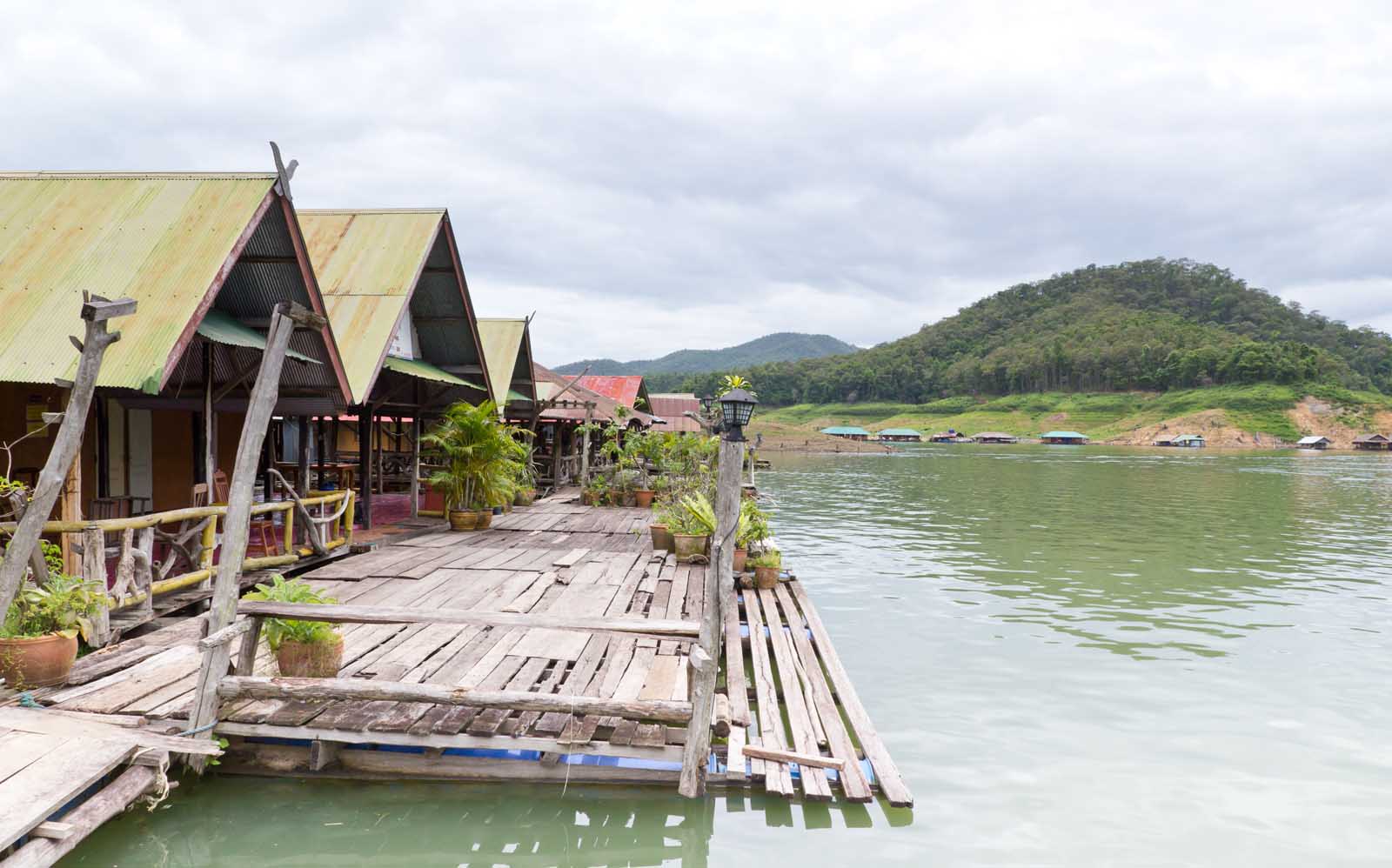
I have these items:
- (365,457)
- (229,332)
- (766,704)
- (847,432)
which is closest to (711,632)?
(766,704)

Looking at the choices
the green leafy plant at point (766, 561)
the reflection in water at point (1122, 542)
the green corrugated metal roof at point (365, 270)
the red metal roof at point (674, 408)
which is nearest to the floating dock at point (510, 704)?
the green leafy plant at point (766, 561)

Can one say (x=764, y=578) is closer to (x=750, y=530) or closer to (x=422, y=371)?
(x=750, y=530)

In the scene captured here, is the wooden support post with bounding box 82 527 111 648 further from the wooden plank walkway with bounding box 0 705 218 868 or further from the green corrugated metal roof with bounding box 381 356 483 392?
the green corrugated metal roof with bounding box 381 356 483 392

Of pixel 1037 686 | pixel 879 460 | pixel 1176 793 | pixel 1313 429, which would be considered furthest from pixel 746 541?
pixel 1313 429

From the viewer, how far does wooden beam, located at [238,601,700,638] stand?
18.2ft

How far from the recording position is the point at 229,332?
9094 millimetres

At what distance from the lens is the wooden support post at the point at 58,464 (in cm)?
544

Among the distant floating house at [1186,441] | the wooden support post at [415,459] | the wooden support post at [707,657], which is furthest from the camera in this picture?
the distant floating house at [1186,441]

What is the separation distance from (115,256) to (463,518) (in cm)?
695

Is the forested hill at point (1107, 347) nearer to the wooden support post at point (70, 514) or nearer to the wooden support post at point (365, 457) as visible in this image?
the wooden support post at point (365, 457)

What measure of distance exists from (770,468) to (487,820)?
4423cm

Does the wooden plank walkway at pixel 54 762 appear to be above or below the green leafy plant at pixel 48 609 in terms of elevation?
below

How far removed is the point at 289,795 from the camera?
5555mm

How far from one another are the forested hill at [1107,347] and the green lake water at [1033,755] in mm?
99454
